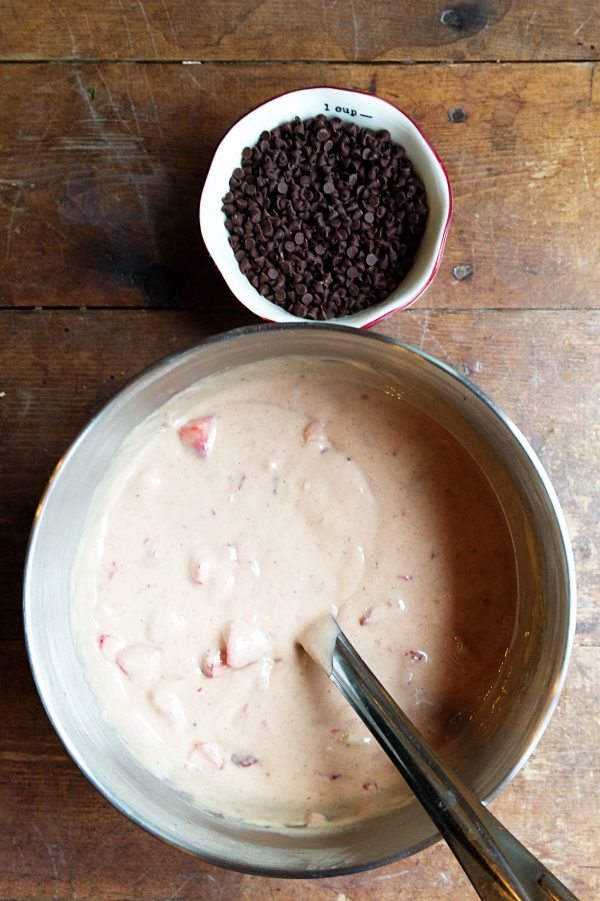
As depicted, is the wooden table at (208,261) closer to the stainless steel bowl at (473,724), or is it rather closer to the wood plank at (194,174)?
the wood plank at (194,174)

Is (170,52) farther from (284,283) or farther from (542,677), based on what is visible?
(542,677)

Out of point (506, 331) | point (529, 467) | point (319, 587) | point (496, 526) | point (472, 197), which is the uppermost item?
point (472, 197)

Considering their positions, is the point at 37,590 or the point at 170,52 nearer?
the point at 37,590

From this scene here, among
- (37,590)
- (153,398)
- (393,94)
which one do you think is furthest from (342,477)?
(393,94)

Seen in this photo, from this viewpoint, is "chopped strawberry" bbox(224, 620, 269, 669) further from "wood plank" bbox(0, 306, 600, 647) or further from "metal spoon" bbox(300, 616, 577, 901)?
"wood plank" bbox(0, 306, 600, 647)

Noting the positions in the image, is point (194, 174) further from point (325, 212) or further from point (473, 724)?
point (473, 724)

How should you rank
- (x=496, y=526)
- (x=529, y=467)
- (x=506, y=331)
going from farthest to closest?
(x=506, y=331) → (x=496, y=526) → (x=529, y=467)

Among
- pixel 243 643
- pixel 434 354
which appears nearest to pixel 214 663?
pixel 243 643
